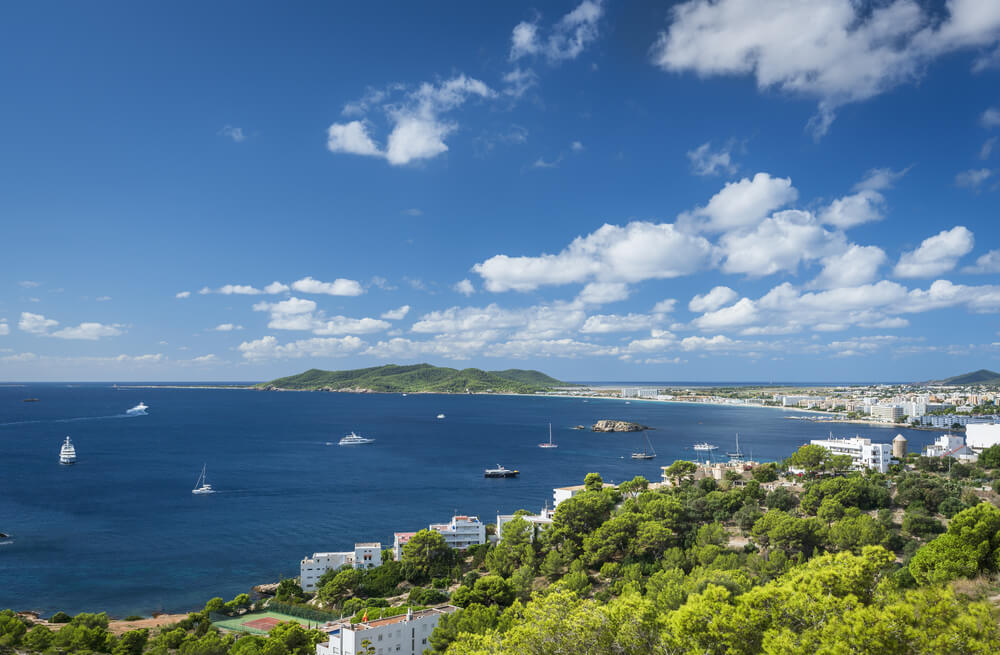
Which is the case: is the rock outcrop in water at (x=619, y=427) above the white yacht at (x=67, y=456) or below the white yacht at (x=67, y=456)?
below

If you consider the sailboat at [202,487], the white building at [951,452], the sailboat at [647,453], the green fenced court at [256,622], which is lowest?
the sailboat at [647,453]

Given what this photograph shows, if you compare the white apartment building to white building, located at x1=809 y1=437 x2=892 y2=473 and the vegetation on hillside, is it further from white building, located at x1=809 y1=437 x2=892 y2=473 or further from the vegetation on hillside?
the vegetation on hillside

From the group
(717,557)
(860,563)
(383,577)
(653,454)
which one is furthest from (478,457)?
(860,563)

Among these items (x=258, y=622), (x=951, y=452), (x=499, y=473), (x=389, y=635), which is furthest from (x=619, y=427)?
(x=389, y=635)

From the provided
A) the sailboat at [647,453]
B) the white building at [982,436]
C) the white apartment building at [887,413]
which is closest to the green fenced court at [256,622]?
the sailboat at [647,453]

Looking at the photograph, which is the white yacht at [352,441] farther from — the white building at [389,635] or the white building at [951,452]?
the white building at [951,452]

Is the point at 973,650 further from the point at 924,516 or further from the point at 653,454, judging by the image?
the point at 653,454

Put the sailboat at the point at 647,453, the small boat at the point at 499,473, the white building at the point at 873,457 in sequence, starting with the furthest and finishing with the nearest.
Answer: the sailboat at the point at 647,453 < the small boat at the point at 499,473 < the white building at the point at 873,457
